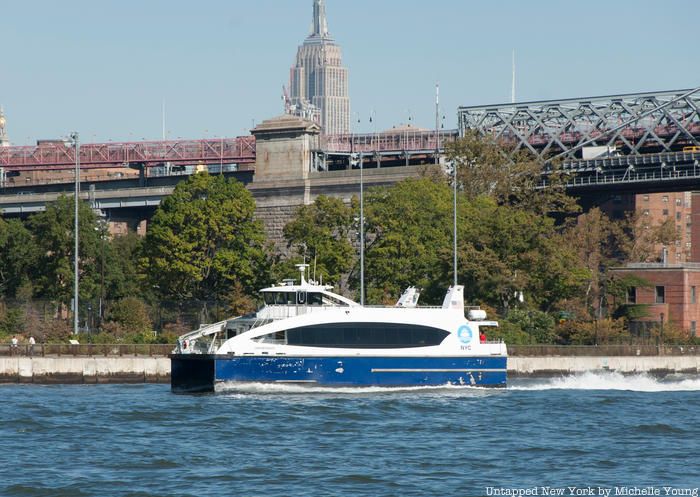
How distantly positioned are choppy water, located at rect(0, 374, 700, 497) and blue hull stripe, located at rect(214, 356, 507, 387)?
504mm

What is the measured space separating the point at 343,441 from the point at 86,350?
2780cm

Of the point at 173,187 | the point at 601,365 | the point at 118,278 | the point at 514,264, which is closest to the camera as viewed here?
the point at 601,365

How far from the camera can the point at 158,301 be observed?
96.8m

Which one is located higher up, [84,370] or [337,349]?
[337,349]

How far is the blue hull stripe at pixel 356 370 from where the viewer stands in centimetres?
6294

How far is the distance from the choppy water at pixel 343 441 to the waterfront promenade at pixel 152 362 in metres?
3.76

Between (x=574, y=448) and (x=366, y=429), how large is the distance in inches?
309

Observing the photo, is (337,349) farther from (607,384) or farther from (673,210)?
(673,210)

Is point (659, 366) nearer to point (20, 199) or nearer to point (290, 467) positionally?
point (290, 467)

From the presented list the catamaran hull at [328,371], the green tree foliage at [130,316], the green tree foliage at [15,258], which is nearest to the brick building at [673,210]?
the green tree foliage at [15,258]

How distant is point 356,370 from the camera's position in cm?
6359

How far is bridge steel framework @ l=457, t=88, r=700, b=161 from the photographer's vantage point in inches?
5379

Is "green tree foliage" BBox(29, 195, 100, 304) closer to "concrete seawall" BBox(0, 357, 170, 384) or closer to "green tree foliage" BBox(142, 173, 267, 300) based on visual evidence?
"green tree foliage" BBox(142, 173, 267, 300)

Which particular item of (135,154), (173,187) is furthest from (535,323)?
(135,154)
